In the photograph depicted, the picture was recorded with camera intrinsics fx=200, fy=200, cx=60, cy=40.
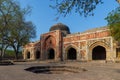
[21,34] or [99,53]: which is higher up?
[21,34]

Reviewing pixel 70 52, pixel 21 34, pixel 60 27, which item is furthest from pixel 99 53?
pixel 21 34

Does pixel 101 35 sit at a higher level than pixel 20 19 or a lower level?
lower

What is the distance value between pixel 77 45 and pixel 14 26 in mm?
10363

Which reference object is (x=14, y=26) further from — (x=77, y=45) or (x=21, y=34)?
(x=77, y=45)

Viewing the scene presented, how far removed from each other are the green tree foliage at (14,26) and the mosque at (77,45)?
4.30 metres

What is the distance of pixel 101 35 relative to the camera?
28328mm

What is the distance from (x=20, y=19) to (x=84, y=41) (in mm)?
10334

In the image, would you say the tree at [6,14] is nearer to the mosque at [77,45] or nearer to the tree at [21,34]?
the tree at [21,34]

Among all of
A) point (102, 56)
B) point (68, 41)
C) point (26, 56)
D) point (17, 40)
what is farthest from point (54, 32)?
point (26, 56)

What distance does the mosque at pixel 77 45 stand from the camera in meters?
27.7

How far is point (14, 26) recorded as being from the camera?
3067cm

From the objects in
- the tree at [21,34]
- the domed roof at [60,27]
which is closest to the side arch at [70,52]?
the domed roof at [60,27]

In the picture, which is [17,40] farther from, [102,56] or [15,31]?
[102,56]

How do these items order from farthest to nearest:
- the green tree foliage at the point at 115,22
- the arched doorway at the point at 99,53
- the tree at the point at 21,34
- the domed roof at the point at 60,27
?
the domed roof at the point at 60,27, the arched doorway at the point at 99,53, the tree at the point at 21,34, the green tree foliage at the point at 115,22
